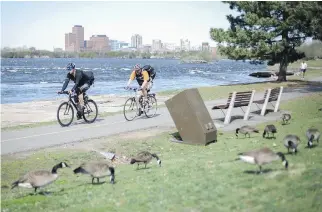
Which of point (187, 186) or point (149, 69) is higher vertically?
point (149, 69)

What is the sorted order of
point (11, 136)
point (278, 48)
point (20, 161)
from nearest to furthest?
point (20, 161) < point (11, 136) < point (278, 48)

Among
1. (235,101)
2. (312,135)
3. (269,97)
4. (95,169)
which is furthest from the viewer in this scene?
(269,97)

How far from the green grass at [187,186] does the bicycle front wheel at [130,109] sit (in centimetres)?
632

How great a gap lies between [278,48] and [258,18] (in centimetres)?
318

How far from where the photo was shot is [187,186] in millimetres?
7434

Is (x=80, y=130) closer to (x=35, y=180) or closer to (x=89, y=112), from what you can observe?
(x=89, y=112)

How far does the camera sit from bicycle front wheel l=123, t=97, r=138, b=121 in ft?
59.4

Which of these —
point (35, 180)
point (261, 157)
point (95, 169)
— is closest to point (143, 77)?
point (95, 169)

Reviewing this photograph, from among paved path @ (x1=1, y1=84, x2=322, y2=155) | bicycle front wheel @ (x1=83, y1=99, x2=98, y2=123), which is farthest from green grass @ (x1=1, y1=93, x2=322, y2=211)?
bicycle front wheel @ (x1=83, y1=99, x2=98, y2=123)

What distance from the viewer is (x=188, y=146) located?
12.9 metres

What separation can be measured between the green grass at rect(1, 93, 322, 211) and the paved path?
176 centimetres

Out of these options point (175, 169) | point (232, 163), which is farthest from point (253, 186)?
point (175, 169)

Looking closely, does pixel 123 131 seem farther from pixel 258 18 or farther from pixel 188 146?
pixel 258 18

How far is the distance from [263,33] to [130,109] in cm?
2113
